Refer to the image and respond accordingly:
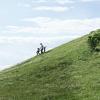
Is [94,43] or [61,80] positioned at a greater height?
[94,43]

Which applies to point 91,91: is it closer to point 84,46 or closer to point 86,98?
point 86,98

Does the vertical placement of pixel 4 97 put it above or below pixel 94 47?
below

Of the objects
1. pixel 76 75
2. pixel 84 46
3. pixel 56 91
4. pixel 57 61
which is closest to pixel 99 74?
pixel 76 75

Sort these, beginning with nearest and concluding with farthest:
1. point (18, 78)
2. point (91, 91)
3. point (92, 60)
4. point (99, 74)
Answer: point (91, 91) < point (99, 74) < point (18, 78) < point (92, 60)

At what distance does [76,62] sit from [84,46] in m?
17.0

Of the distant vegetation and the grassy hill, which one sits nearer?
the grassy hill

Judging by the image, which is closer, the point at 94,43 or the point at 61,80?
the point at 61,80

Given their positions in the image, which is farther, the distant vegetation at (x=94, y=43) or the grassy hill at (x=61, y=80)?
the distant vegetation at (x=94, y=43)

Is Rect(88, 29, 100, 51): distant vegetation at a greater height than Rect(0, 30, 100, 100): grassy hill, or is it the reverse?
Rect(88, 29, 100, 51): distant vegetation

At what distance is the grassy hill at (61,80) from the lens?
61.2 metres

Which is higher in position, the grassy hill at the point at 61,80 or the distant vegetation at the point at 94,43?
the distant vegetation at the point at 94,43

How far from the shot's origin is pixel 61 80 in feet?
252

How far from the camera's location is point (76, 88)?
216ft

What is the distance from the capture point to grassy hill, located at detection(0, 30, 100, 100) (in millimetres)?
61250
